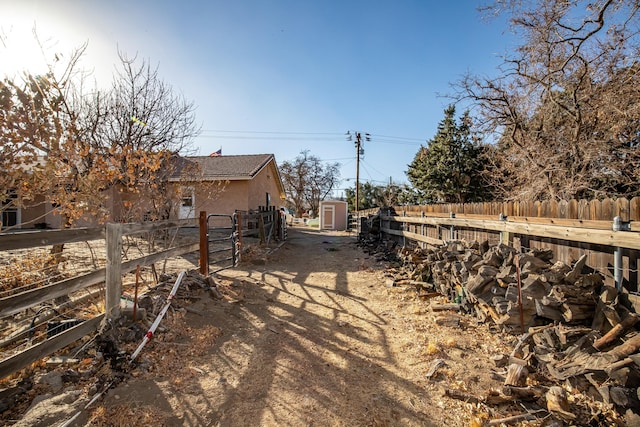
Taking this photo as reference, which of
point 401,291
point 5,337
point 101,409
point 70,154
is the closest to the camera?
point 101,409

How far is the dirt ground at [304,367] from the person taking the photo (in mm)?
2637

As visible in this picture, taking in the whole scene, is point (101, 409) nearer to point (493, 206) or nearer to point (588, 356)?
point (588, 356)

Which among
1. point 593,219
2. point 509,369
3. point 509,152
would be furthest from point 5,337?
point 509,152

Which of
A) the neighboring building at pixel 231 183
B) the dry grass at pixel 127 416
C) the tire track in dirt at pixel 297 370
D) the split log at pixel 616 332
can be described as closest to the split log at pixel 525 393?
the tire track in dirt at pixel 297 370

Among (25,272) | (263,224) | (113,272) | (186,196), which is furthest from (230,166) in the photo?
(113,272)

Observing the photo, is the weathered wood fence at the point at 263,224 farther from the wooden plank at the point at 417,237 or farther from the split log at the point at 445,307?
the split log at the point at 445,307

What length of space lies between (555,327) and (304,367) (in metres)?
2.94

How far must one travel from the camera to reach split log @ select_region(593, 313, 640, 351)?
9.53ft

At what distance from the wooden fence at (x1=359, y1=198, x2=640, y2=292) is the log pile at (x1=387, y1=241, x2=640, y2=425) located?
0.20 m

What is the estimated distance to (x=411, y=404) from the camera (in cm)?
282

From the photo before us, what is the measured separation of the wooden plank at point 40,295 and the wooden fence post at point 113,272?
7.5 inches

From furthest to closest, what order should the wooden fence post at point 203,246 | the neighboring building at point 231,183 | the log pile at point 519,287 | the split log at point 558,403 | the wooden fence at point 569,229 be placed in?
the neighboring building at point 231,183 < the wooden fence post at point 203,246 < the log pile at point 519,287 < the wooden fence at point 569,229 < the split log at point 558,403

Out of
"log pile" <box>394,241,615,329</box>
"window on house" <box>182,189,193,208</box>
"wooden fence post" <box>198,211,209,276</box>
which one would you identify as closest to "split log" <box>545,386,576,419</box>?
"log pile" <box>394,241,615,329</box>

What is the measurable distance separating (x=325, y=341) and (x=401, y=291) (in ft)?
9.81
